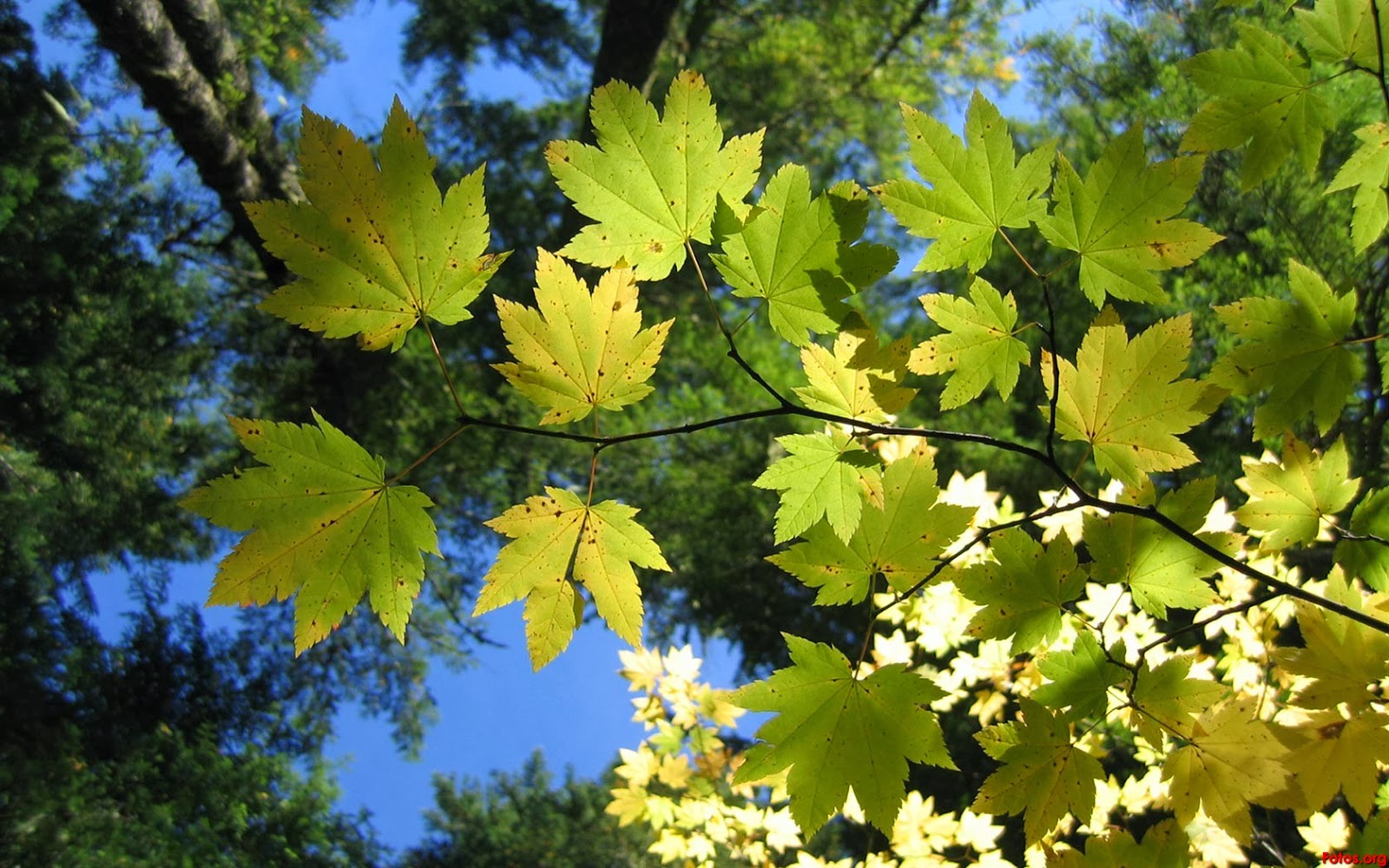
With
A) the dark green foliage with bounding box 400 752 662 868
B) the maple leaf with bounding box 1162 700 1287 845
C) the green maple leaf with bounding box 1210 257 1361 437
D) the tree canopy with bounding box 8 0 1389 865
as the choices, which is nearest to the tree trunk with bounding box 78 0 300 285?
the tree canopy with bounding box 8 0 1389 865

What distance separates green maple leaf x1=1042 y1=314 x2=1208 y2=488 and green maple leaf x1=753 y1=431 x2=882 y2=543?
212 millimetres

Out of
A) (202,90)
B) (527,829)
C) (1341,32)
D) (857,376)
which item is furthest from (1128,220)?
(527,829)

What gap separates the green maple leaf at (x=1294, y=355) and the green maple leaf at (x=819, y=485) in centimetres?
43

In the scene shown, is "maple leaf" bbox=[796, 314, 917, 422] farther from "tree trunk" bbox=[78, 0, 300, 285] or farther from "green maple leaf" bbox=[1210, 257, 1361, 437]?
"tree trunk" bbox=[78, 0, 300, 285]

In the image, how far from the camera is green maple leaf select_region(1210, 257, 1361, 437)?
0.96 m

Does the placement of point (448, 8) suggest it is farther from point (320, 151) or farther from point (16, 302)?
point (320, 151)

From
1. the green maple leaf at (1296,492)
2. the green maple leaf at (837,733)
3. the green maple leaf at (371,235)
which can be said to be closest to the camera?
the green maple leaf at (371,235)

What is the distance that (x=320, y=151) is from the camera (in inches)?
29.1

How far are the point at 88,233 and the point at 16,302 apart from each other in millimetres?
500

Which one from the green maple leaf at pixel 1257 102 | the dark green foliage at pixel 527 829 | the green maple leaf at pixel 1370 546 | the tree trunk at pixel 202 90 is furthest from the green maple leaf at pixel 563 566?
the dark green foliage at pixel 527 829

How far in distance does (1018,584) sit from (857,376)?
0.93ft

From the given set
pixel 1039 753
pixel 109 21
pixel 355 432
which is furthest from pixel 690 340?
pixel 1039 753

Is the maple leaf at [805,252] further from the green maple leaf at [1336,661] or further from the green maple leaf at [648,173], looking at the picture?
the green maple leaf at [1336,661]

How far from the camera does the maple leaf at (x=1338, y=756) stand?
896 mm
